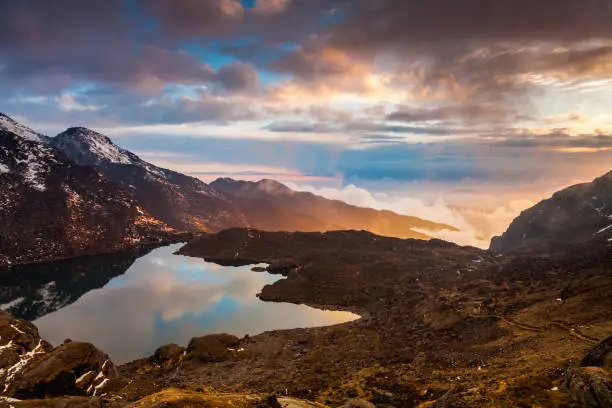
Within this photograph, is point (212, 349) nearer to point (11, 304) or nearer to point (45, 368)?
point (45, 368)

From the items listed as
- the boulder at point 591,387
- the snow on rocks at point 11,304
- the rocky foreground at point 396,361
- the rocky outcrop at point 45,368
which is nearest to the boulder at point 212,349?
the rocky foreground at point 396,361

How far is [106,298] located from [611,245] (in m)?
204

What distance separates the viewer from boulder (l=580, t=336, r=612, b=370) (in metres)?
36.8

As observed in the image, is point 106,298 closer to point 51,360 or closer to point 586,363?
point 51,360

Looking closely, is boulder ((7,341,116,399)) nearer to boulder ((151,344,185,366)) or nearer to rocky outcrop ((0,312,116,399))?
rocky outcrop ((0,312,116,399))

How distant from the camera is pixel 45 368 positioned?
191 ft

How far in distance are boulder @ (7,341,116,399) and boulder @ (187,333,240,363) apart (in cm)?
2795

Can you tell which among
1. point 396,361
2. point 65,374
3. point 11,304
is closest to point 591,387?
point 396,361

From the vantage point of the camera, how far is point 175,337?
381 feet

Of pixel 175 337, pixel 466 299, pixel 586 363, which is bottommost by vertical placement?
pixel 175 337

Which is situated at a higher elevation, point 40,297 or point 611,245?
point 611,245

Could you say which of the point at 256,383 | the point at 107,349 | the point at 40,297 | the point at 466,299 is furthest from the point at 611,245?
the point at 40,297

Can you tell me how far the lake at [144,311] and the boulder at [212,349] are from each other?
1286 cm

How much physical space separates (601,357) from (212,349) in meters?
81.9
